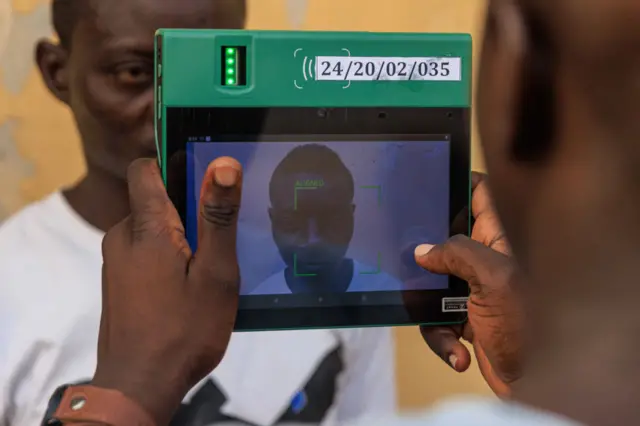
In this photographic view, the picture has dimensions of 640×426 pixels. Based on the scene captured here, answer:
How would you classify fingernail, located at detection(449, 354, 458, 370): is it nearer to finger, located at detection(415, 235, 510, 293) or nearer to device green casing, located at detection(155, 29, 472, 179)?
finger, located at detection(415, 235, 510, 293)

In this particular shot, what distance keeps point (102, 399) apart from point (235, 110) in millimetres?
231

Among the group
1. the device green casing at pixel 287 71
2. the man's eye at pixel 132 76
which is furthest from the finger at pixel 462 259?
the man's eye at pixel 132 76

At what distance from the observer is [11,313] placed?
0.75 m

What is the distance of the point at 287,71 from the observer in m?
0.60

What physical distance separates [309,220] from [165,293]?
5.0 inches

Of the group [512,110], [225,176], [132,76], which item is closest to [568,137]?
[512,110]

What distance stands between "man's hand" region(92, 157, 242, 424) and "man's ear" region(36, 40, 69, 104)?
240 mm

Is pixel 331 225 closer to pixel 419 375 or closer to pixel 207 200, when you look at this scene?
pixel 207 200

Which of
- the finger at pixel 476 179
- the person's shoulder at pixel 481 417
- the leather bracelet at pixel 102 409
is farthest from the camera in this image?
the finger at pixel 476 179

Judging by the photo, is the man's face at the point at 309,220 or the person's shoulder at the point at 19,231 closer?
the man's face at the point at 309,220

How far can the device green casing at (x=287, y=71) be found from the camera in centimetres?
58

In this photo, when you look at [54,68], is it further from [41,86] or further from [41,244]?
[41,244]

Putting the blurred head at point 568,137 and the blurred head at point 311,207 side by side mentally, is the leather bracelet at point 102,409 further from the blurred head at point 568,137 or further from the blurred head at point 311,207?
the blurred head at point 568,137

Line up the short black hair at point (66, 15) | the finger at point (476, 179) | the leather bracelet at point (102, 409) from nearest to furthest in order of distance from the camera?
1. the leather bracelet at point (102, 409)
2. the finger at point (476, 179)
3. the short black hair at point (66, 15)
